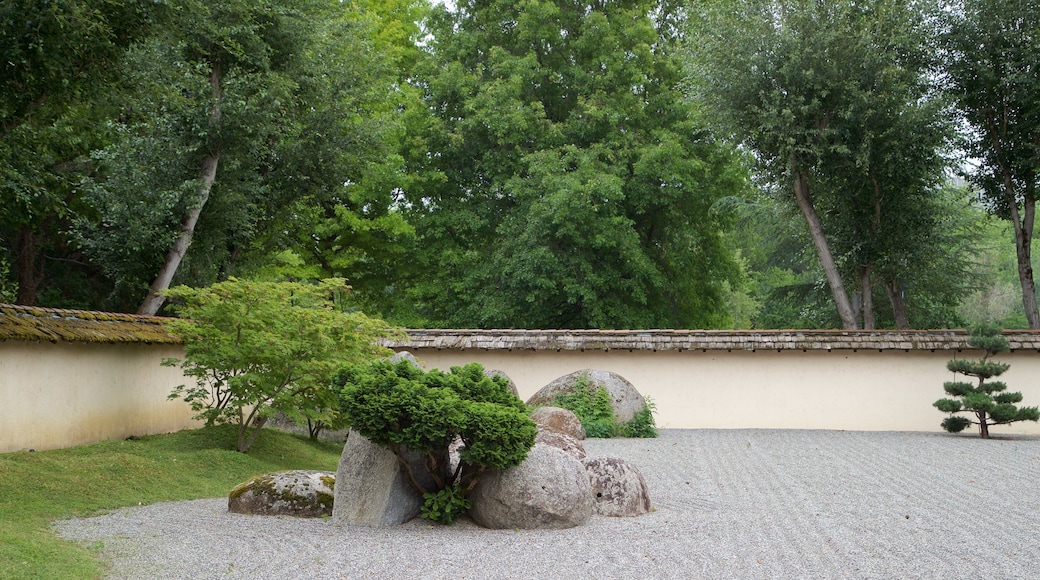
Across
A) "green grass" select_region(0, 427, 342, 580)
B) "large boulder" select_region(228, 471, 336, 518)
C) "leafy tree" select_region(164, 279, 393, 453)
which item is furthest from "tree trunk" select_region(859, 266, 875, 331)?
"large boulder" select_region(228, 471, 336, 518)

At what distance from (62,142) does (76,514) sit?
851 centimetres

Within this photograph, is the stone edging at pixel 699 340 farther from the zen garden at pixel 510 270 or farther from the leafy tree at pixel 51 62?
the leafy tree at pixel 51 62

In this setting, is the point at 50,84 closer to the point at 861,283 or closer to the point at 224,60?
the point at 224,60

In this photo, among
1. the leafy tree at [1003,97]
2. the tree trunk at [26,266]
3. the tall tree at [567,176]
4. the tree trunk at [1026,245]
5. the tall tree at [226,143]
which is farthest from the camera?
the tall tree at [567,176]

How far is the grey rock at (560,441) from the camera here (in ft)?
29.1

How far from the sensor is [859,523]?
7.93 metres

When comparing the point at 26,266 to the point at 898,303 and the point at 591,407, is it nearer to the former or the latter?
the point at 591,407

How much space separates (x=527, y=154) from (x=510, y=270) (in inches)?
128

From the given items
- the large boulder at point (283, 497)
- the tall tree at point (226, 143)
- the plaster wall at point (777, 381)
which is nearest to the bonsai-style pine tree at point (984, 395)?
the plaster wall at point (777, 381)

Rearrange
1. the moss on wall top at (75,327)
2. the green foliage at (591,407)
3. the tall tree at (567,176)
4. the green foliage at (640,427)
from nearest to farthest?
the moss on wall top at (75,327), the green foliage at (591,407), the green foliage at (640,427), the tall tree at (567,176)

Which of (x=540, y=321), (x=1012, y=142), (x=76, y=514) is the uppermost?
(x=1012, y=142)

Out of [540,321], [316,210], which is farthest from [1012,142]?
[316,210]

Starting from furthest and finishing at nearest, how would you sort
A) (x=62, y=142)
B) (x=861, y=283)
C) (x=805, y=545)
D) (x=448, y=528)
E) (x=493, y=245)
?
1. (x=493, y=245)
2. (x=861, y=283)
3. (x=62, y=142)
4. (x=448, y=528)
5. (x=805, y=545)

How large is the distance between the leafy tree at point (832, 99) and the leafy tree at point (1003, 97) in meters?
0.79
